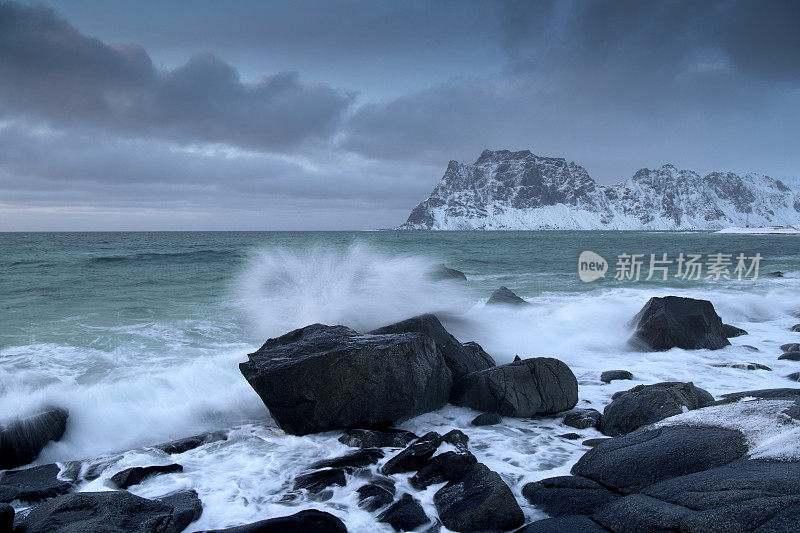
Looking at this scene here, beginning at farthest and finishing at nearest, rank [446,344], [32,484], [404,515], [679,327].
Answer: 1. [679,327]
2. [446,344]
3. [32,484]
4. [404,515]

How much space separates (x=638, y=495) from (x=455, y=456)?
159 centimetres

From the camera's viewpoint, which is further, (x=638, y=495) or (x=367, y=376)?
(x=367, y=376)

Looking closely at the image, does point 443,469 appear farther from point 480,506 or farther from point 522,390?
point 522,390

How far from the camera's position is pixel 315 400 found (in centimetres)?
574

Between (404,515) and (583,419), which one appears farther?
(583,419)

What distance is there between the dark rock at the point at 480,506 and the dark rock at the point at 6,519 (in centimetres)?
316

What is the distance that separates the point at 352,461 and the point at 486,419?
1.93 m

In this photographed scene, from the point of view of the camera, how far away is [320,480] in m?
4.57

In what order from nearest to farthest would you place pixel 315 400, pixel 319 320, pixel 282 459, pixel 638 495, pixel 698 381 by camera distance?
pixel 638 495, pixel 282 459, pixel 315 400, pixel 698 381, pixel 319 320

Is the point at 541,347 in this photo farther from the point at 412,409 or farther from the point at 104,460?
the point at 104,460

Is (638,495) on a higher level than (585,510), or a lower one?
higher

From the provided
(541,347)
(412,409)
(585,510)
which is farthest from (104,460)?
(541,347)

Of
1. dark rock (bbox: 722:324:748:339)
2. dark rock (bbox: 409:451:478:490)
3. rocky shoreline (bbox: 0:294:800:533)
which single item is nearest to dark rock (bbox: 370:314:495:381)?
rocky shoreline (bbox: 0:294:800:533)

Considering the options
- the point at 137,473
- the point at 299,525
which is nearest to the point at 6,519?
the point at 137,473
